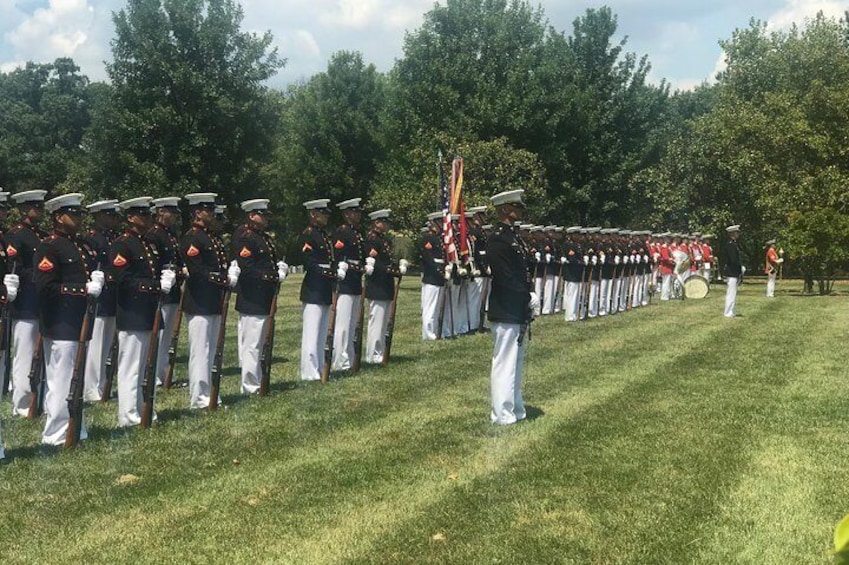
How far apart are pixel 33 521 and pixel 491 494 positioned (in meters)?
3.69

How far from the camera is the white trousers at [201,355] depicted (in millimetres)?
11469

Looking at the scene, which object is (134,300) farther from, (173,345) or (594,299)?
(594,299)

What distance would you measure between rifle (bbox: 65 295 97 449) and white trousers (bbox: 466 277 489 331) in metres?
12.6

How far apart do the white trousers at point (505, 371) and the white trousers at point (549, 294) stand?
15076 millimetres

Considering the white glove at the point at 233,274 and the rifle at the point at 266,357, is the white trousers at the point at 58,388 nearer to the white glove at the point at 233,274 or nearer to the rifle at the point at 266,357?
the white glove at the point at 233,274

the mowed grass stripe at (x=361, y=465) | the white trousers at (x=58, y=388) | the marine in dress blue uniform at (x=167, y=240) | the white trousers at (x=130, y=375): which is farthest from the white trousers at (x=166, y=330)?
the mowed grass stripe at (x=361, y=465)

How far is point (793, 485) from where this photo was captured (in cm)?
816

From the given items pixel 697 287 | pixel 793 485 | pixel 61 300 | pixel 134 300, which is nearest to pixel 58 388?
pixel 61 300

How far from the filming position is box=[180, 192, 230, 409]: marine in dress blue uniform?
11.5 meters

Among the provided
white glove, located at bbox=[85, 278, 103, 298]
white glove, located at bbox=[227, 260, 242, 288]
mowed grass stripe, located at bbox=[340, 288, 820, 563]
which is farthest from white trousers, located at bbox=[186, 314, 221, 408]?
mowed grass stripe, located at bbox=[340, 288, 820, 563]

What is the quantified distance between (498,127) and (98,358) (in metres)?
31.9

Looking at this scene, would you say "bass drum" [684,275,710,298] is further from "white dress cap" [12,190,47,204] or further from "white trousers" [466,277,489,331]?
"white dress cap" [12,190,47,204]

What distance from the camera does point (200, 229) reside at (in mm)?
11977

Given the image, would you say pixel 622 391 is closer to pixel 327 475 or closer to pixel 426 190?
pixel 327 475
